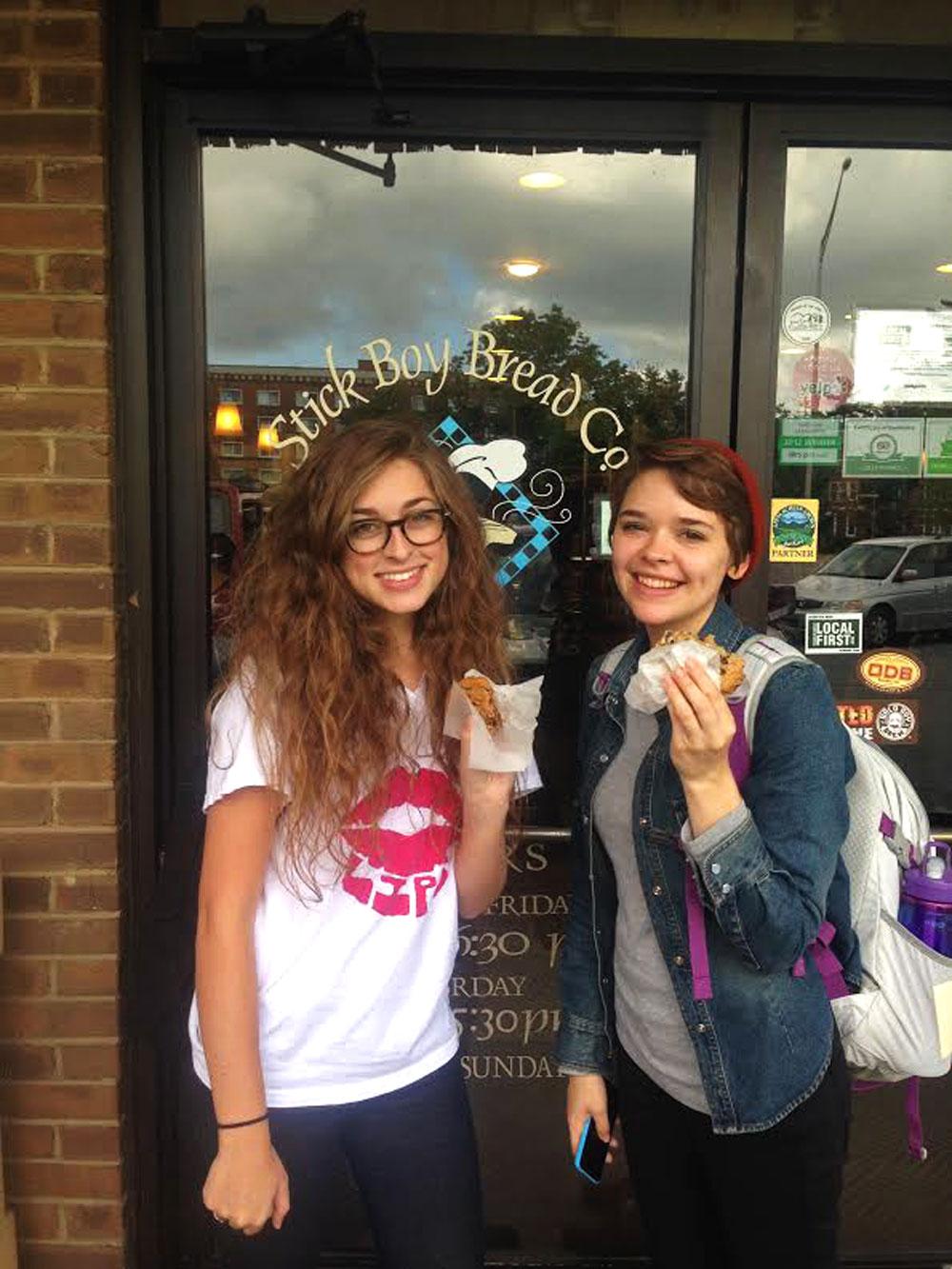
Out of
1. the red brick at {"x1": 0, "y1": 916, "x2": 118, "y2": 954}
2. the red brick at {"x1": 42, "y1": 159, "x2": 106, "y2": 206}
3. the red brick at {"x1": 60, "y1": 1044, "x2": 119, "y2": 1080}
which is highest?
the red brick at {"x1": 42, "y1": 159, "x2": 106, "y2": 206}

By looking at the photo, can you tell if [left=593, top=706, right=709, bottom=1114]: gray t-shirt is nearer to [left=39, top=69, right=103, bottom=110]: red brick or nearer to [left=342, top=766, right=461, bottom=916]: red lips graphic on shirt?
[left=342, top=766, right=461, bottom=916]: red lips graphic on shirt

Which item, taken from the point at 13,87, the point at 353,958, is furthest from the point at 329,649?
the point at 13,87

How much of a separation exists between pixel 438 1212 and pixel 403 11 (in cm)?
252

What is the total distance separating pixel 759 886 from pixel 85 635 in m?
1.56

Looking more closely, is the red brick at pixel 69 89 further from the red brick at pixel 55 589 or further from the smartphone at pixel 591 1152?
the smartphone at pixel 591 1152

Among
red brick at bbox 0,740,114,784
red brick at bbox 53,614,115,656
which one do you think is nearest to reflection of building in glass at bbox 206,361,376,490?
red brick at bbox 53,614,115,656

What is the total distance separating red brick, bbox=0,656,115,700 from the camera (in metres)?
2.32

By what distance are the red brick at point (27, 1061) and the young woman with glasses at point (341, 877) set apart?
82 centimetres

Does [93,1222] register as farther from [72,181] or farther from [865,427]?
[865,427]

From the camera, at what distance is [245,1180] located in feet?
5.34

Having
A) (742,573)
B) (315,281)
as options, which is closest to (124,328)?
(315,281)

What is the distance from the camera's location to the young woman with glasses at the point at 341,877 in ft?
5.35

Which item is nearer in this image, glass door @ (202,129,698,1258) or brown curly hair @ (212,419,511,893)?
brown curly hair @ (212,419,511,893)

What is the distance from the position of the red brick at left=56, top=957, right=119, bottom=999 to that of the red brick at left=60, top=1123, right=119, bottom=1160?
1.07 feet
